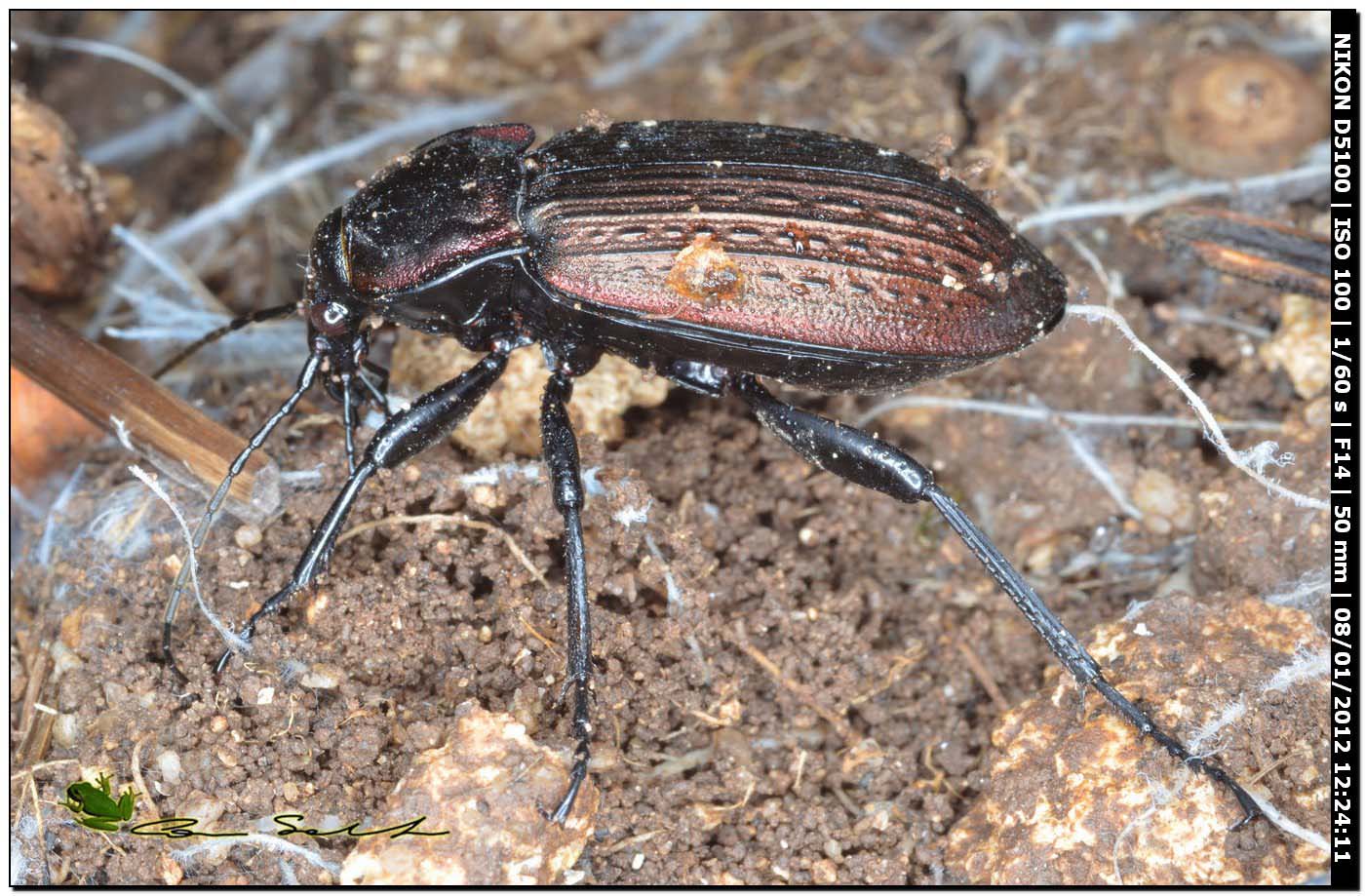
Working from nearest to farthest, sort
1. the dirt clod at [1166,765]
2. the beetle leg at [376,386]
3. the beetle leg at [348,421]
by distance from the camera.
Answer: the dirt clod at [1166,765], the beetle leg at [348,421], the beetle leg at [376,386]

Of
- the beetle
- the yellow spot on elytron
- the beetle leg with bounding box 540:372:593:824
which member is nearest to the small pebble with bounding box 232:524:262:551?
the beetle

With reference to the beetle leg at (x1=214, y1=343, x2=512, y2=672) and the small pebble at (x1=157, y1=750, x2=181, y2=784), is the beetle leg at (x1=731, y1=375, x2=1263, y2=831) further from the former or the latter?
the small pebble at (x1=157, y1=750, x2=181, y2=784)

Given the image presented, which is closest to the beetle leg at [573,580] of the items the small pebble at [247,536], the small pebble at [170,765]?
the small pebble at [247,536]

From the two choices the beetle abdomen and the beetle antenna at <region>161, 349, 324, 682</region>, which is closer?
the beetle antenna at <region>161, 349, 324, 682</region>

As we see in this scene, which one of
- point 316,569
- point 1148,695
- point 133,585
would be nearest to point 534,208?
point 316,569
